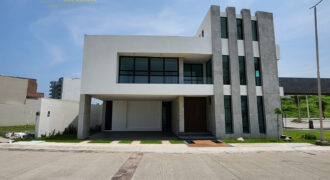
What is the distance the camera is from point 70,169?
5445 mm

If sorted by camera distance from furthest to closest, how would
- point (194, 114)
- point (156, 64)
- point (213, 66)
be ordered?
1. point (194, 114)
2. point (156, 64)
3. point (213, 66)

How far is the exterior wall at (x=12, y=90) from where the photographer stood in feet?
70.4

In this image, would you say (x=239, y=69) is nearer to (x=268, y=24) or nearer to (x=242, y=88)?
(x=242, y=88)

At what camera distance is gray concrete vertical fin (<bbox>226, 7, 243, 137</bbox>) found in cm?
1173

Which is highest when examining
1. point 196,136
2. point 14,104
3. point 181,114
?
point 14,104

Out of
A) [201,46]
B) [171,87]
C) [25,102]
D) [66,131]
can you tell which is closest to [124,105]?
[66,131]

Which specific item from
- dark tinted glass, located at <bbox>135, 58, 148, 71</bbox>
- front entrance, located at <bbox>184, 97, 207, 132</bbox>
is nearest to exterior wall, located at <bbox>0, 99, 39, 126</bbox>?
dark tinted glass, located at <bbox>135, 58, 148, 71</bbox>

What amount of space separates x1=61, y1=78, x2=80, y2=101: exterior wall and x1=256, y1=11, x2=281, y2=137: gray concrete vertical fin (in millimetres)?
32516

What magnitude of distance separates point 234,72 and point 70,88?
3152cm

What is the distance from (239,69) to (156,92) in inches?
268

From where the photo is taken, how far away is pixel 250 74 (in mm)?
12328

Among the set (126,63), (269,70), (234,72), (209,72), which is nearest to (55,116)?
(126,63)

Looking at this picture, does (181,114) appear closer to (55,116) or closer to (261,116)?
(261,116)

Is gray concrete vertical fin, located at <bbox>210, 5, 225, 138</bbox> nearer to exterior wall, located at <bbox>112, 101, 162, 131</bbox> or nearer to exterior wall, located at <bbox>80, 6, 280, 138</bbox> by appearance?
exterior wall, located at <bbox>80, 6, 280, 138</bbox>
